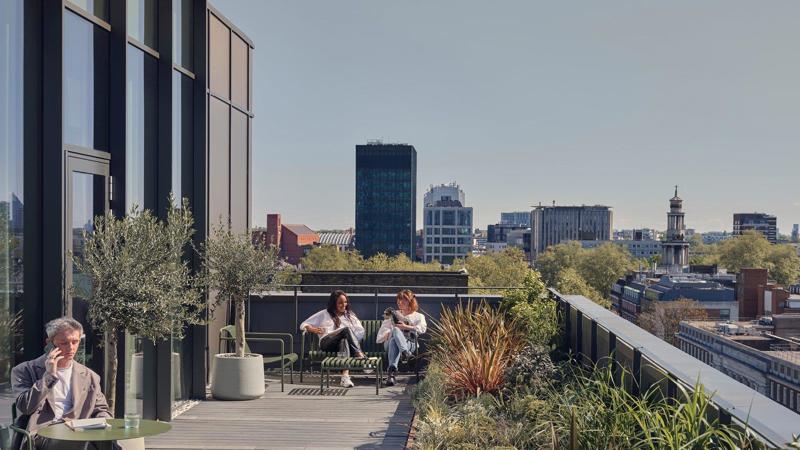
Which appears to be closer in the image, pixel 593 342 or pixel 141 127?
pixel 593 342

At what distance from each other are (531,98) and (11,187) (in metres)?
90.4

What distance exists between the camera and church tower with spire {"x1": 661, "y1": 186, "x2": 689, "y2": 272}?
15988cm

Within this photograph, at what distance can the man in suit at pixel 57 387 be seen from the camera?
5.04 meters

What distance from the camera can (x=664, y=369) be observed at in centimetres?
474

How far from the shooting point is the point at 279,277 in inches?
373

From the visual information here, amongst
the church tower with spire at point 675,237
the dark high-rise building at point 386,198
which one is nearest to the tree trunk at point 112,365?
the dark high-rise building at point 386,198

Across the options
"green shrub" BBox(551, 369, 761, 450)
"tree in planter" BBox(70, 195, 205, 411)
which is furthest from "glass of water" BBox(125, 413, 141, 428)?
"green shrub" BBox(551, 369, 761, 450)

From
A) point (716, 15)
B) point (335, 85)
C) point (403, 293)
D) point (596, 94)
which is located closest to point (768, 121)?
point (596, 94)

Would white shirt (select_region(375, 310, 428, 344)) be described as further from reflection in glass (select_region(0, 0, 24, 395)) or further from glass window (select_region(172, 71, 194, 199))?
reflection in glass (select_region(0, 0, 24, 395))

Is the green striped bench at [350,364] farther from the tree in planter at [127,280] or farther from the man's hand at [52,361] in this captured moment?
the man's hand at [52,361]

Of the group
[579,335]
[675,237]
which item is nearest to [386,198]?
[675,237]

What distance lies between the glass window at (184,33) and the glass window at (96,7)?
176cm

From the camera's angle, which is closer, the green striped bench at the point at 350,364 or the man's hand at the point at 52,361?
the man's hand at the point at 52,361

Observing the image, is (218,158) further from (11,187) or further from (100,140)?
(11,187)
